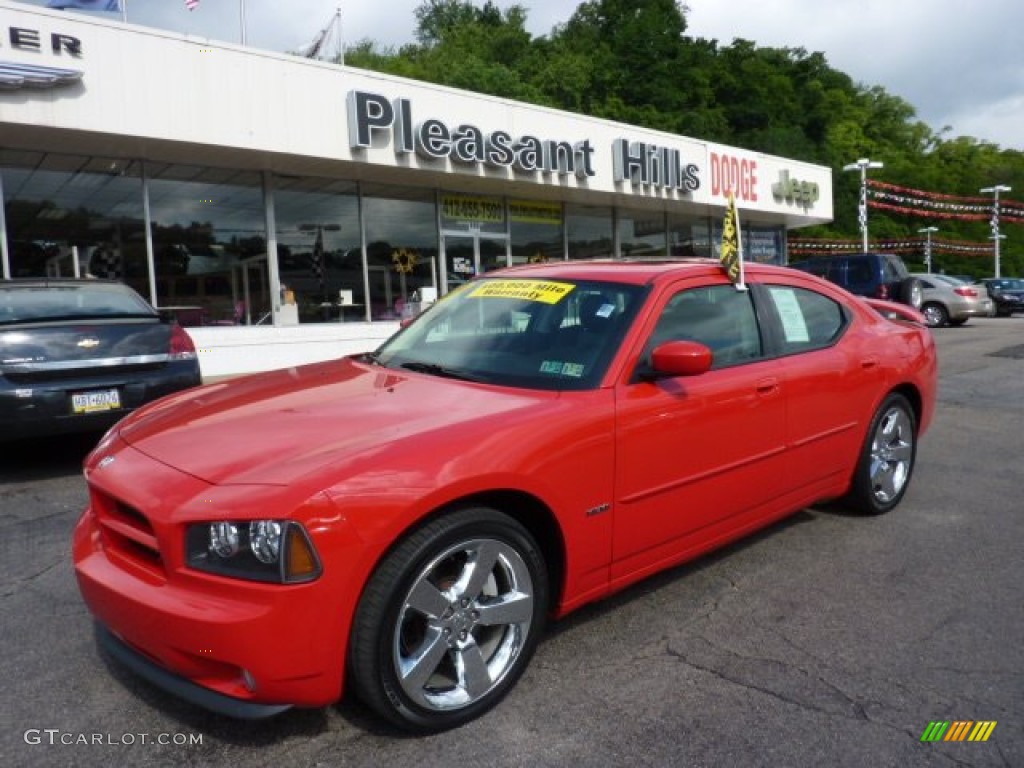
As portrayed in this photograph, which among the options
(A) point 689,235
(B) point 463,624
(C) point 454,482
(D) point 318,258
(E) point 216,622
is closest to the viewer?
(E) point 216,622

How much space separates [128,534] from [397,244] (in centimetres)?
1317

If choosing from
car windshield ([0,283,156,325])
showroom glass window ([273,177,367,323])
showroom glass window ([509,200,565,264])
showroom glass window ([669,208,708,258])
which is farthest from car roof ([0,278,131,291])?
showroom glass window ([669,208,708,258])

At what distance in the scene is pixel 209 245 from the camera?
1270 cm

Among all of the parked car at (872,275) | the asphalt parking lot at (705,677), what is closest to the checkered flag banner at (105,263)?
the asphalt parking lot at (705,677)

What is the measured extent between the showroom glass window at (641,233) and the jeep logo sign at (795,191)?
357cm

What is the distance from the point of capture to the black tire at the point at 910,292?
18167 millimetres

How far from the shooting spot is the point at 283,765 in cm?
226

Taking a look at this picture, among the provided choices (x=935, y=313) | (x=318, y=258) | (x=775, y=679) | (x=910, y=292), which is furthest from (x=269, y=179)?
(x=935, y=313)

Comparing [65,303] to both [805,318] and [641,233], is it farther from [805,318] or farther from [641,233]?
[641,233]

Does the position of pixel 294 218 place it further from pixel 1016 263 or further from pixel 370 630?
pixel 1016 263

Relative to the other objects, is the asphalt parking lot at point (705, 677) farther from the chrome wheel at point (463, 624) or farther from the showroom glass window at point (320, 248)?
the showroom glass window at point (320, 248)

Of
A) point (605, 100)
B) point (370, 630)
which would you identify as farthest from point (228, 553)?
point (605, 100)

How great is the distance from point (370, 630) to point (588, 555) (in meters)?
0.91

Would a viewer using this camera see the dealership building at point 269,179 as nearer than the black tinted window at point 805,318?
No
